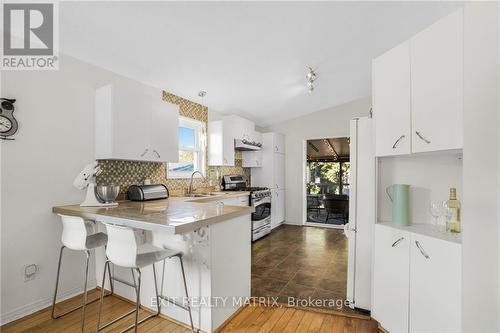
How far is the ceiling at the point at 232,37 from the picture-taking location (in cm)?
208

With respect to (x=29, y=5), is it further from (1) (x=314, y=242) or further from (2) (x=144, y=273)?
(1) (x=314, y=242)

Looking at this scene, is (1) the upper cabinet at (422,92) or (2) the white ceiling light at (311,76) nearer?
(1) the upper cabinet at (422,92)

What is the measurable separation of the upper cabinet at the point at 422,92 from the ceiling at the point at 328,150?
17.9 feet

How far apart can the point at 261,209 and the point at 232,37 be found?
299 centimetres

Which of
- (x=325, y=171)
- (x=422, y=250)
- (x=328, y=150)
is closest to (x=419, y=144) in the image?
(x=422, y=250)

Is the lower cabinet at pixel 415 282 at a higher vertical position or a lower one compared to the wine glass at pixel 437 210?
lower

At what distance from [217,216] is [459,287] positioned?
1.54m

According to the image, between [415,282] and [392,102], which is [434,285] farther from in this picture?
[392,102]

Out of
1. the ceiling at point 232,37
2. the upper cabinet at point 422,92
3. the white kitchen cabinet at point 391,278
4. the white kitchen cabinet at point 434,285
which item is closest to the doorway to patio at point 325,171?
the ceiling at point 232,37

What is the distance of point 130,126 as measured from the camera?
8.60 ft

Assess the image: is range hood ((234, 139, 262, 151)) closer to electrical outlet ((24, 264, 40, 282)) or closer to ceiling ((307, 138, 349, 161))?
ceiling ((307, 138, 349, 161))

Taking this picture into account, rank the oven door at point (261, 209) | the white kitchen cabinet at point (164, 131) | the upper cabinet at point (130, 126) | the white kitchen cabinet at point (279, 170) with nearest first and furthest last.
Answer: the upper cabinet at point (130, 126) → the white kitchen cabinet at point (164, 131) → the oven door at point (261, 209) → the white kitchen cabinet at point (279, 170)

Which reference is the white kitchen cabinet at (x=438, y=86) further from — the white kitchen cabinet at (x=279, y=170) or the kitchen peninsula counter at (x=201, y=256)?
the white kitchen cabinet at (x=279, y=170)

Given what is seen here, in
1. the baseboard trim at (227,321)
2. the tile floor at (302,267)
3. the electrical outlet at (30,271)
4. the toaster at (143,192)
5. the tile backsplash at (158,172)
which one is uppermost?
the tile backsplash at (158,172)
